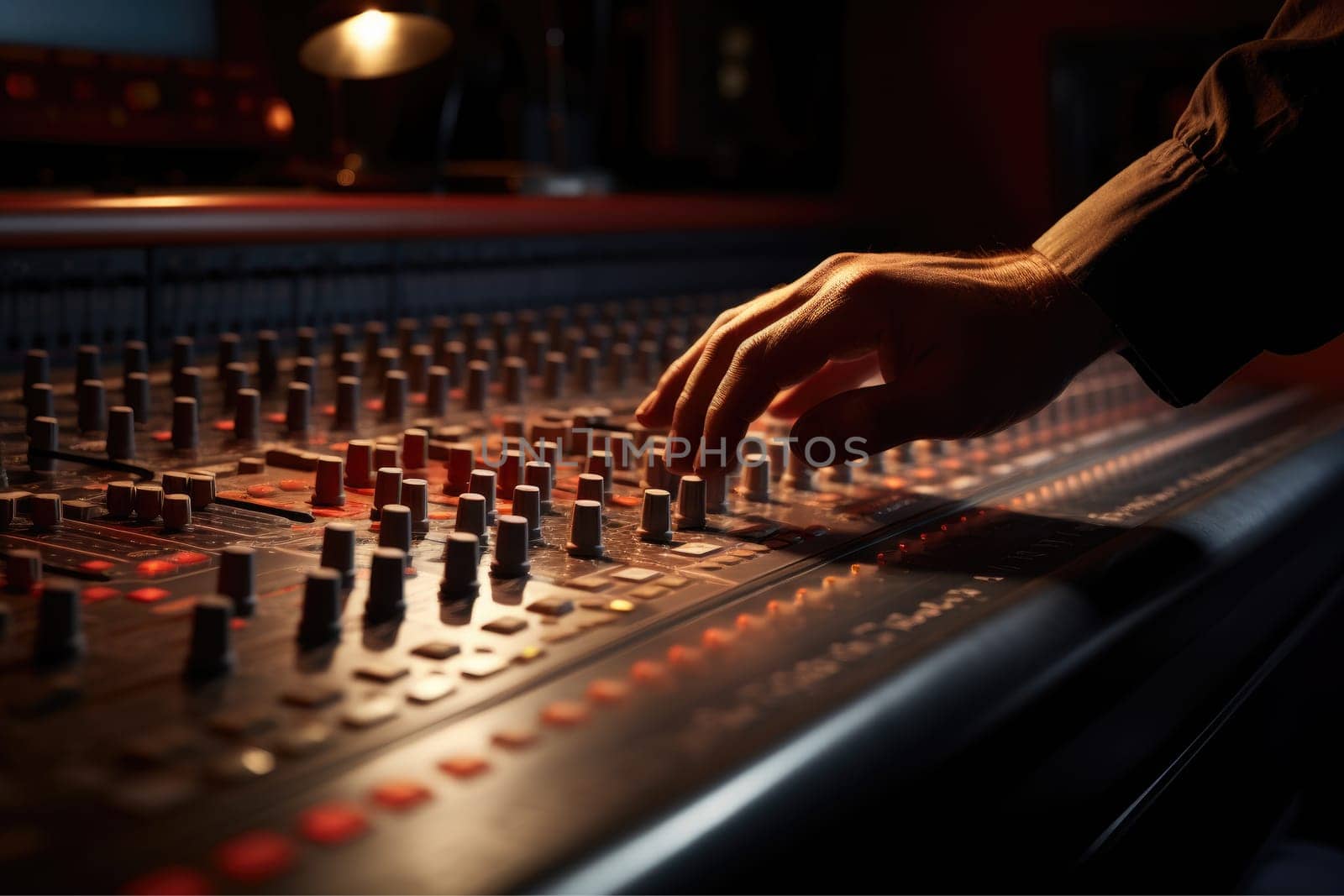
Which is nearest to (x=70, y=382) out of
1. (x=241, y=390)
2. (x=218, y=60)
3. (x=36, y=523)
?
(x=241, y=390)

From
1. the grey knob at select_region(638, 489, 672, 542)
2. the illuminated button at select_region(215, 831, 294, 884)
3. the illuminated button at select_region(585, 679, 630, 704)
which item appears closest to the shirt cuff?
the grey knob at select_region(638, 489, 672, 542)

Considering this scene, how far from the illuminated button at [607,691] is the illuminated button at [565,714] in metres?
0.01

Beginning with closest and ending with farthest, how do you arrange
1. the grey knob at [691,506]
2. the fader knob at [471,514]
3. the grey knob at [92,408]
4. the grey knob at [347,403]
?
1. the fader knob at [471,514]
2. the grey knob at [691,506]
3. the grey knob at [92,408]
4. the grey knob at [347,403]

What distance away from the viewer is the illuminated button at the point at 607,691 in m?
0.64

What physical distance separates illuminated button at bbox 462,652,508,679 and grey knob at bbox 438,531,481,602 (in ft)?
0.35

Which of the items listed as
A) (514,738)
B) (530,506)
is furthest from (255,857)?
(530,506)

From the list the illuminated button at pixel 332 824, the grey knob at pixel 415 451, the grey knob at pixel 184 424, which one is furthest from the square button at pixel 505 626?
the grey knob at pixel 184 424

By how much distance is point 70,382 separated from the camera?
4.56ft

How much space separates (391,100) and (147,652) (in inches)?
68.7

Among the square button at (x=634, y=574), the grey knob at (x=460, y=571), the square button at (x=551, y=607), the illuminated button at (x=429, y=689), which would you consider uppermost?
the grey knob at (x=460, y=571)

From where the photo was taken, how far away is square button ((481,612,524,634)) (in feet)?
2.36

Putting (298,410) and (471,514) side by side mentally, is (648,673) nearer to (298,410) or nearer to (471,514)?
(471,514)

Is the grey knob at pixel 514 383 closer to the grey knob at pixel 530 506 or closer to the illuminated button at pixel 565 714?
the grey knob at pixel 530 506

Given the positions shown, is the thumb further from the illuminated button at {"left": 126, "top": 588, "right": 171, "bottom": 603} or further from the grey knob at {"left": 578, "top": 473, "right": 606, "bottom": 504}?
the illuminated button at {"left": 126, "top": 588, "right": 171, "bottom": 603}
